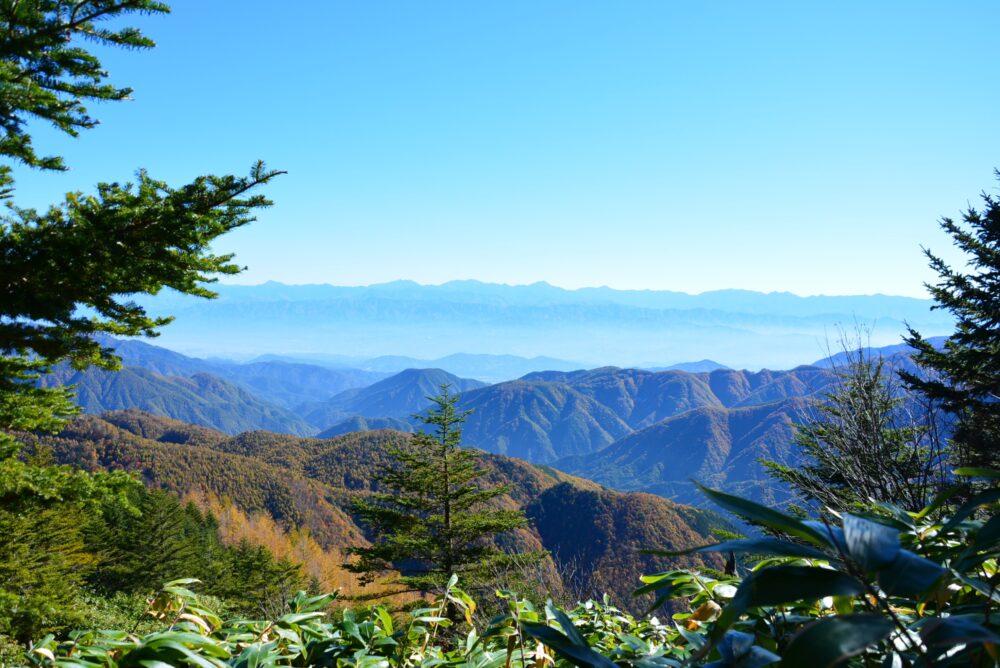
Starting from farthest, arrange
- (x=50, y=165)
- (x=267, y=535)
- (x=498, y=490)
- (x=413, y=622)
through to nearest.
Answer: (x=267, y=535)
(x=498, y=490)
(x=50, y=165)
(x=413, y=622)

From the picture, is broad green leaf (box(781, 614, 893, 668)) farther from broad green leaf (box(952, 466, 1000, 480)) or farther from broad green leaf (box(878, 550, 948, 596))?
broad green leaf (box(952, 466, 1000, 480))

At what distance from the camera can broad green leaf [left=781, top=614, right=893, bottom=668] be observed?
0.32 meters

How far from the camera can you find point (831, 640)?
329mm

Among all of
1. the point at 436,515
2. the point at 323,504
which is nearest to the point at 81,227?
the point at 436,515

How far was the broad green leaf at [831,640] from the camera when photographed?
0.32 m

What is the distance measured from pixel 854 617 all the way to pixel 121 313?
4.82 meters

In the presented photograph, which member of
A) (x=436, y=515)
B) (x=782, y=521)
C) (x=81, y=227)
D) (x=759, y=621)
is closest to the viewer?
(x=782, y=521)

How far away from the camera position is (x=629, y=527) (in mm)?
72938

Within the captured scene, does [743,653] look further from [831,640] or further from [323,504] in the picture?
[323,504]

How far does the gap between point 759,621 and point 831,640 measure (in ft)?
2.22

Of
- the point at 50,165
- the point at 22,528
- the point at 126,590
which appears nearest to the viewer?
the point at 50,165

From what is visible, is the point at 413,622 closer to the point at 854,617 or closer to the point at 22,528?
the point at 854,617

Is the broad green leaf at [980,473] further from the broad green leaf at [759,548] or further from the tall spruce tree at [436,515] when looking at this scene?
the tall spruce tree at [436,515]

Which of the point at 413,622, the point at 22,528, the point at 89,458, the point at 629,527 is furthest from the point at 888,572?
the point at 89,458
